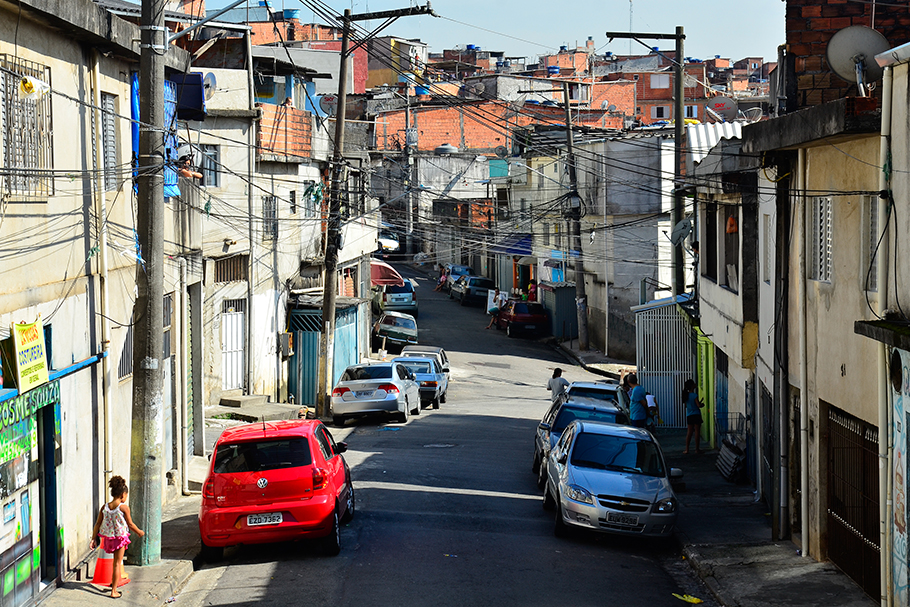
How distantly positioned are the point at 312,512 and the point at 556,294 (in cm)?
3626

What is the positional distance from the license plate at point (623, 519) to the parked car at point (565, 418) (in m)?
4.38

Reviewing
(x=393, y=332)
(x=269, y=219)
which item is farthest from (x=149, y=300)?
(x=393, y=332)

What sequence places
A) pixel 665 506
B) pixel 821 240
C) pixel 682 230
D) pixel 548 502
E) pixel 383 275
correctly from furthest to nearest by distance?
pixel 383 275, pixel 682 230, pixel 548 502, pixel 665 506, pixel 821 240

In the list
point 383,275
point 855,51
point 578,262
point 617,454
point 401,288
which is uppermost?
point 855,51

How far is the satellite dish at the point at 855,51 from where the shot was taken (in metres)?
12.4

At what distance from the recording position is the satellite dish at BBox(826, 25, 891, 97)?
12375 mm

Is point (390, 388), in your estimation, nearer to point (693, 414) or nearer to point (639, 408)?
point (639, 408)

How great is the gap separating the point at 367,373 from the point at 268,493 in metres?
13.7

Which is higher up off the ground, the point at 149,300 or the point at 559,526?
the point at 149,300

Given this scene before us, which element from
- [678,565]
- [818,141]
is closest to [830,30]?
[818,141]

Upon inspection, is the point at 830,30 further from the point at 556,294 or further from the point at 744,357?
the point at 556,294

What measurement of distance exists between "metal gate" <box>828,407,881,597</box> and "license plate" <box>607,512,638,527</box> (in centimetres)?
253

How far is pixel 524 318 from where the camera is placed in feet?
158

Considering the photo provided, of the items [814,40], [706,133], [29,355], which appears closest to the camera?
[29,355]
